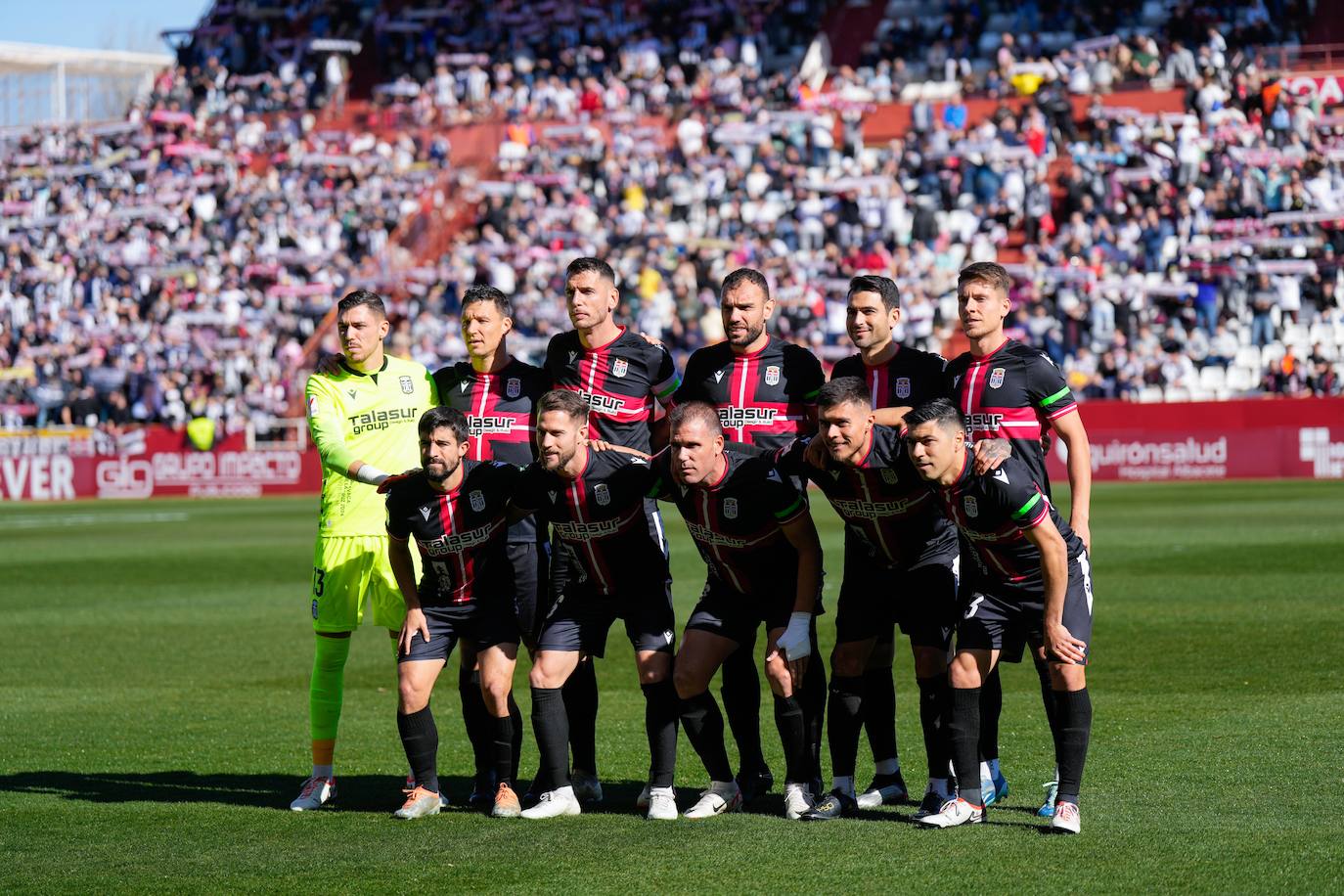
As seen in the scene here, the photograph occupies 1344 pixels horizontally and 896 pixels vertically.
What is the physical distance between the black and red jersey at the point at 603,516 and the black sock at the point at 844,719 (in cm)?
96

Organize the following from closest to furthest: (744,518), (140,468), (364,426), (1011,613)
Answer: (1011,613)
(744,518)
(364,426)
(140,468)

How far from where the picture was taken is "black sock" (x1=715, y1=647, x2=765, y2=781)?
7.75 meters

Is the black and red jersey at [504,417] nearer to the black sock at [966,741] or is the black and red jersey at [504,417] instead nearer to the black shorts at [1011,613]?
the black shorts at [1011,613]

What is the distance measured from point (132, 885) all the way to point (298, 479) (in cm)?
2930

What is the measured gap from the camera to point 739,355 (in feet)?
25.8

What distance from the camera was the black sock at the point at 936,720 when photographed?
7.09 meters

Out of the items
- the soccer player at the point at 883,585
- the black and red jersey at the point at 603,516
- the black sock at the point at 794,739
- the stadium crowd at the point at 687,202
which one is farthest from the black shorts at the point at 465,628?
the stadium crowd at the point at 687,202

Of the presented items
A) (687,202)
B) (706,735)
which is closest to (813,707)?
(706,735)

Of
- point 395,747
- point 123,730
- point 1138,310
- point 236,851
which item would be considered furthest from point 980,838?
point 1138,310

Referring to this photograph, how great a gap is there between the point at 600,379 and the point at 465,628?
1.43 m

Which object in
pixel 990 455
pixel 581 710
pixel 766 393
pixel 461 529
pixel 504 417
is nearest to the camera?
pixel 990 455

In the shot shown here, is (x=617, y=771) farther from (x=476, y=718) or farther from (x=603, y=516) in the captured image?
(x=603, y=516)

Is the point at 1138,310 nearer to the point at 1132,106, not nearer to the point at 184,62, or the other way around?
the point at 1132,106

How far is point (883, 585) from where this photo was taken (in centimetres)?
732
